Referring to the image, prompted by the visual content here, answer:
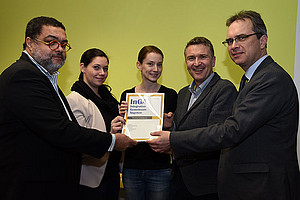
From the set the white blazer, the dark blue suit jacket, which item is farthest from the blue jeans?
the dark blue suit jacket

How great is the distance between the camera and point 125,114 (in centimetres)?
232

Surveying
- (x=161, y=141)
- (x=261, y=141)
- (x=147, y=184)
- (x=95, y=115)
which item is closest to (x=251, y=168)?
(x=261, y=141)

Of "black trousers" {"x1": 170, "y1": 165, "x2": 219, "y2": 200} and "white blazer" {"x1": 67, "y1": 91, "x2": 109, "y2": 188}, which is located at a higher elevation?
"white blazer" {"x1": 67, "y1": 91, "x2": 109, "y2": 188}

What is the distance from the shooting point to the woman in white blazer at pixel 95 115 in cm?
229

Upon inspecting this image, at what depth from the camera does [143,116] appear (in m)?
2.28

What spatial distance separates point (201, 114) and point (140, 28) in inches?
68.8

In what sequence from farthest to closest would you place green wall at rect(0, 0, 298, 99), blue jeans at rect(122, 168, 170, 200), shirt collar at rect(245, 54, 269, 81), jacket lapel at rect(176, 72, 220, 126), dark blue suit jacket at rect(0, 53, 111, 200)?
1. green wall at rect(0, 0, 298, 99)
2. blue jeans at rect(122, 168, 170, 200)
3. jacket lapel at rect(176, 72, 220, 126)
4. shirt collar at rect(245, 54, 269, 81)
5. dark blue suit jacket at rect(0, 53, 111, 200)

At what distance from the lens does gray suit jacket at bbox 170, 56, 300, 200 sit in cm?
165

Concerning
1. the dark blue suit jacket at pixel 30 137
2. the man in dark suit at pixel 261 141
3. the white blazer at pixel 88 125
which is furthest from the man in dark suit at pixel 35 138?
the man in dark suit at pixel 261 141

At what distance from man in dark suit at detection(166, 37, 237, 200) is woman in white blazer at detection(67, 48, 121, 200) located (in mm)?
570

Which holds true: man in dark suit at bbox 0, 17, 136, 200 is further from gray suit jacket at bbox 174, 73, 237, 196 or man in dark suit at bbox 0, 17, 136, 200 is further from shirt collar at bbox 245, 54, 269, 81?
shirt collar at bbox 245, 54, 269, 81

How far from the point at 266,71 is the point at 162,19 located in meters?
1.94

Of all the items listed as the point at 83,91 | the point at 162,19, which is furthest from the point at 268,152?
the point at 162,19

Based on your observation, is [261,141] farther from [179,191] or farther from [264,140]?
[179,191]
